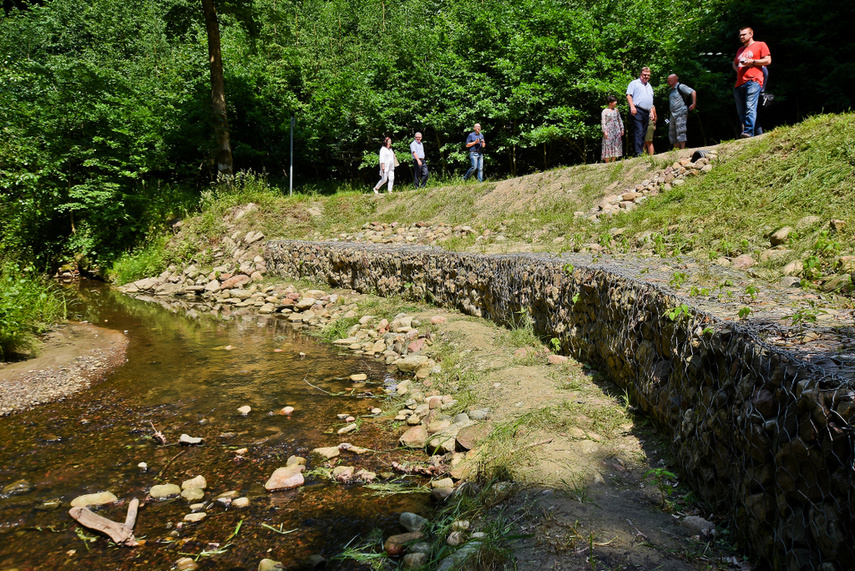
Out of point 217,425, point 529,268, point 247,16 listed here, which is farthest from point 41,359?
point 247,16

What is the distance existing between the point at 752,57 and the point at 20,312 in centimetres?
1073

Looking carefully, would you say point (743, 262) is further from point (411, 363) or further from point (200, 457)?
point (200, 457)

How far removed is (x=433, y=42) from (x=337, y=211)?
665cm

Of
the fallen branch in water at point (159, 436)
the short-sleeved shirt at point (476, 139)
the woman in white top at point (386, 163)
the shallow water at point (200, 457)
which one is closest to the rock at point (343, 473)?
the shallow water at point (200, 457)

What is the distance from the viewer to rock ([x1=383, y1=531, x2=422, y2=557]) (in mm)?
2882

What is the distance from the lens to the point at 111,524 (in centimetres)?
318

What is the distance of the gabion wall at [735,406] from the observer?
1.69 metres

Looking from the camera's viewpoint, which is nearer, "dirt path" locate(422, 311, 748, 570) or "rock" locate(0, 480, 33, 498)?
"dirt path" locate(422, 311, 748, 570)

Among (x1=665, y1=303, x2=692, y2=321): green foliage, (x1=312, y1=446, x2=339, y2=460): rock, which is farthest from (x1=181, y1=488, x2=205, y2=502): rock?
(x1=665, y1=303, x2=692, y2=321): green foliage

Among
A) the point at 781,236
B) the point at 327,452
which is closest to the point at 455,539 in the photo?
the point at 327,452

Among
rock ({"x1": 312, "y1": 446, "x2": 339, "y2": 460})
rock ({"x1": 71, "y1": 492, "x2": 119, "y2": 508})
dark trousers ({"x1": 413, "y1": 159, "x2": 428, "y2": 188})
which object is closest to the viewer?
rock ({"x1": 71, "y1": 492, "x2": 119, "y2": 508})

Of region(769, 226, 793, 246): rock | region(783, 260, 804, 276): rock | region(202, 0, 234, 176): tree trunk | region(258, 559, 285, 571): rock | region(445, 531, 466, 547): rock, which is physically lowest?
region(258, 559, 285, 571): rock

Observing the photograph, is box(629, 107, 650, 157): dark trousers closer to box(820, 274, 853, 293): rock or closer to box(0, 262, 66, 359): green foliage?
box(820, 274, 853, 293): rock

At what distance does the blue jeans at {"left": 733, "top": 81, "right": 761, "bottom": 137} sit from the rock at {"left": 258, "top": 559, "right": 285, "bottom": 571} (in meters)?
8.84
